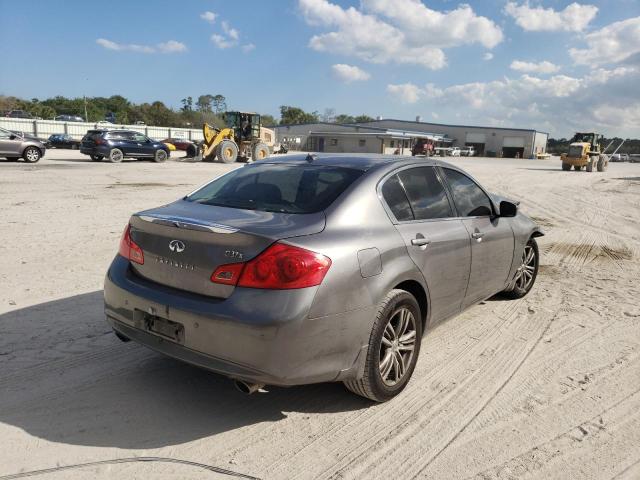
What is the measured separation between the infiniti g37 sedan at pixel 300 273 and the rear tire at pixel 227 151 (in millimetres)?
23136

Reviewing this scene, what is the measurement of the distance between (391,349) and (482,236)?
5.13ft

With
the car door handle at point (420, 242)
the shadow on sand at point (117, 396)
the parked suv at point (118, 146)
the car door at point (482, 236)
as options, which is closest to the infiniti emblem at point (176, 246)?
the shadow on sand at point (117, 396)

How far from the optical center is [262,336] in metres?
2.56

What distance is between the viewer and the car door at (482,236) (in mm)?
4129

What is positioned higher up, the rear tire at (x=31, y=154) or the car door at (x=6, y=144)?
the car door at (x=6, y=144)

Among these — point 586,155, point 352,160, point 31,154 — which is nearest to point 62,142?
point 31,154

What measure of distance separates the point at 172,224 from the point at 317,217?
2.88ft

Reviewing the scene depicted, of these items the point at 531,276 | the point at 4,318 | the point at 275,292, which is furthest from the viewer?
the point at 531,276

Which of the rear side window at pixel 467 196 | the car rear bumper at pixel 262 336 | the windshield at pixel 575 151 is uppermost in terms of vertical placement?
the windshield at pixel 575 151

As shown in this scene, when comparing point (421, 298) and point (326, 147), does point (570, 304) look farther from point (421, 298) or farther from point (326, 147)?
point (326, 147)

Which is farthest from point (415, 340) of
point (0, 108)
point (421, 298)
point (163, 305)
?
point (0, 108)

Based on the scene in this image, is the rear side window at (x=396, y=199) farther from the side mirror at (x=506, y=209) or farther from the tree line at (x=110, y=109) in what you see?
the tree line at (x=110, y=109)

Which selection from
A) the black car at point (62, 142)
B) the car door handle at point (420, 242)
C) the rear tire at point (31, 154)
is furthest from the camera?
the black car at point (62, 142)

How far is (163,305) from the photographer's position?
286 centimetres
